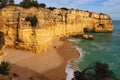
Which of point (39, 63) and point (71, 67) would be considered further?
point (39, 63)

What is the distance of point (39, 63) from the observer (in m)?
30.5

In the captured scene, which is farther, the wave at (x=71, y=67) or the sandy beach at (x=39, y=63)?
the wave at (x=71, y=67)

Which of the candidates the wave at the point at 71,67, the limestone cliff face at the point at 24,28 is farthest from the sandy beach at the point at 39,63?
the limestone cliff face at the point at 24,28

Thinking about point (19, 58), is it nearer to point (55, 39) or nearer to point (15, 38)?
point (15, 38)

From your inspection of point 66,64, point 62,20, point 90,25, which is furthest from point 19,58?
point 90,25

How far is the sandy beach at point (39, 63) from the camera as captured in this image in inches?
1009

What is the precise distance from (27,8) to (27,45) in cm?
608

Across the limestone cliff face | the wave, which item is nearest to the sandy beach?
the wave

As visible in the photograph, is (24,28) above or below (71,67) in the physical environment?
above

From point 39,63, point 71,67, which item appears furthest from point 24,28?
point 71,67

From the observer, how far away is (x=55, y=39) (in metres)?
51.4

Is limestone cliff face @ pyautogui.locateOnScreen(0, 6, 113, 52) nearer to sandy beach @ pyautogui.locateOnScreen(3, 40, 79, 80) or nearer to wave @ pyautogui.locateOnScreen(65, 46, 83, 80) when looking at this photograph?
sandy beach @ pyautogui.locateOnScreen(3, 40, 79, 80)

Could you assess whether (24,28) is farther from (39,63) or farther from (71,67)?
(71,67)

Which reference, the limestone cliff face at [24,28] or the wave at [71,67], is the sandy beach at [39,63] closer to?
the wave at [71,67]
